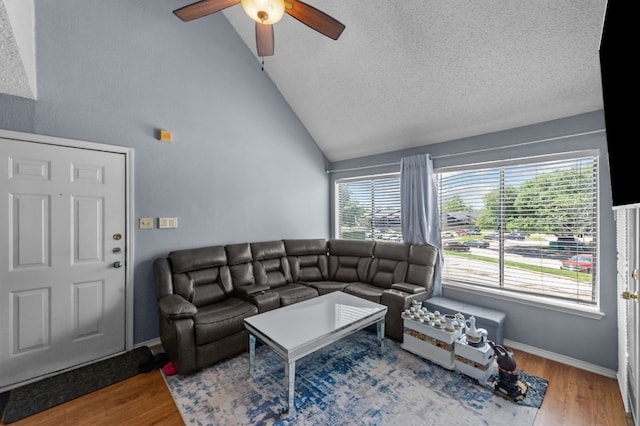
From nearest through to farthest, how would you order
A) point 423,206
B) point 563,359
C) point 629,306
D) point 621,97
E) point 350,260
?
point 621,97 < point 629,306 < point 563,359 < point 423,206 < point 350,260

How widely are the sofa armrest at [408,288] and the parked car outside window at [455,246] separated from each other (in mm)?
726

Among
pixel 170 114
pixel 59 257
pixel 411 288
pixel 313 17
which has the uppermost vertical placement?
pixel 313 17

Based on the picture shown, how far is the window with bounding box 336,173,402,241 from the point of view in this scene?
420 centimetres

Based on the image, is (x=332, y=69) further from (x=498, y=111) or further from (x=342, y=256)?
(x=342, y=256)

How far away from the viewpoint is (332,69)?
10.7 feet

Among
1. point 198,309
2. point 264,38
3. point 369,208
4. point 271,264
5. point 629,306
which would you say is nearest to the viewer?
point 629,306

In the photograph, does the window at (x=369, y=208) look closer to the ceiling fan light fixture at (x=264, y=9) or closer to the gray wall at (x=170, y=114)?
the gray wall at (x=170, y=114)

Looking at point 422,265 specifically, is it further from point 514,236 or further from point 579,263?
point 579,263

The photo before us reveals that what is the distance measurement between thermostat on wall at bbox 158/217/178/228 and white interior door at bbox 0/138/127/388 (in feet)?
1.07

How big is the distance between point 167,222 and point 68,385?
1.57 metres

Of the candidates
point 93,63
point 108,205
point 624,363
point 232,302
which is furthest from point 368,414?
point 93,63

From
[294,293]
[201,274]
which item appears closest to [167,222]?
[201,274]

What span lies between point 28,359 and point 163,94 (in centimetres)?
275

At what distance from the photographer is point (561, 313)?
2.56m
